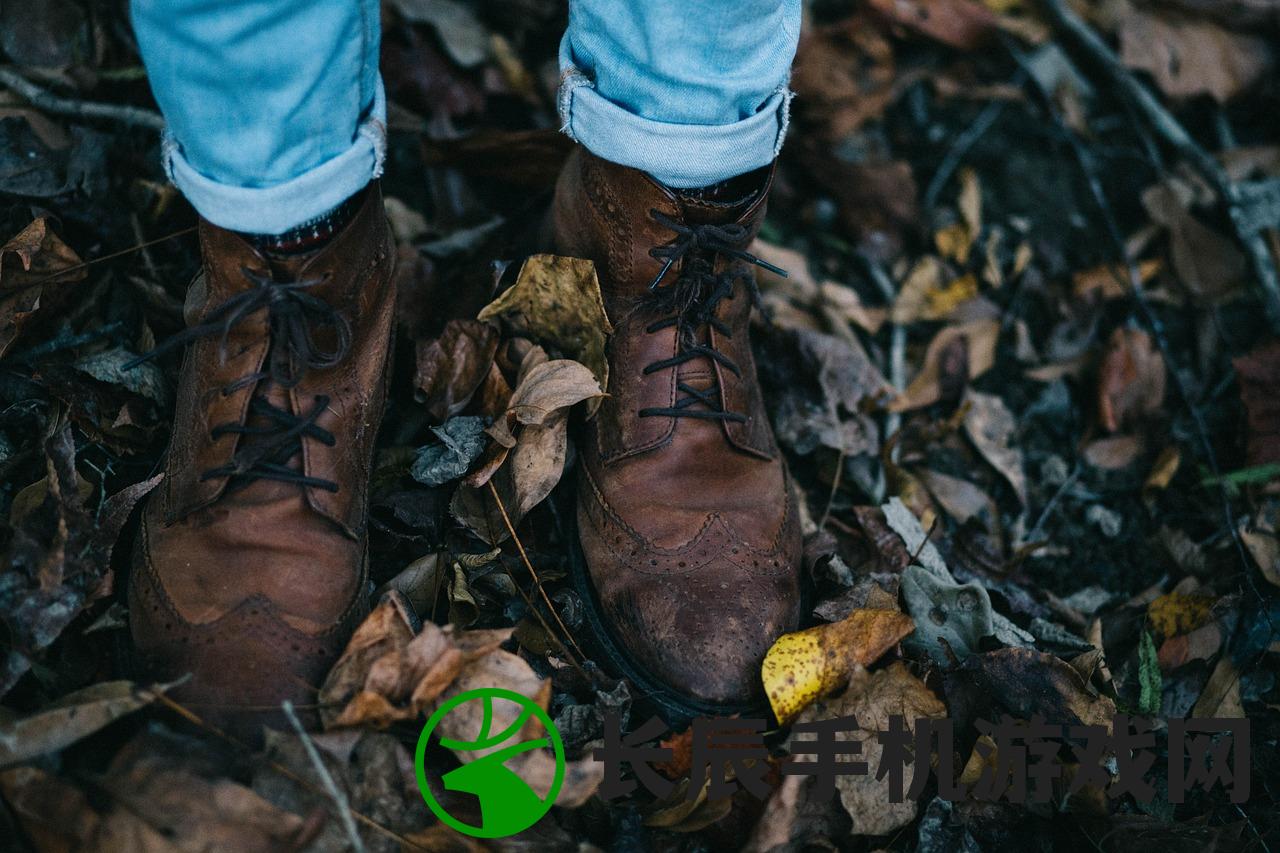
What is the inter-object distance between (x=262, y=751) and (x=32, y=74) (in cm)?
143

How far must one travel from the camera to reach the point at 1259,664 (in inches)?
67.9

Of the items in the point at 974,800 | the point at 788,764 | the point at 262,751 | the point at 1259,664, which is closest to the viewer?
the point at 262,751

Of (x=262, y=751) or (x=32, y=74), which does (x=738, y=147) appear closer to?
(x=262, y=751)

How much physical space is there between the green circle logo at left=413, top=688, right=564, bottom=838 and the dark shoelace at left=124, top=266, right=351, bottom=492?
414mm

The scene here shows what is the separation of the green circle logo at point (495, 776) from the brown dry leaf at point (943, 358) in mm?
1131

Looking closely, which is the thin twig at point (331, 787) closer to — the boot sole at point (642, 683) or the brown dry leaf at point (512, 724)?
the brown dry leaf at point (512, 724)

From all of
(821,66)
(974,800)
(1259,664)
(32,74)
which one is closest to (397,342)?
(32,74)

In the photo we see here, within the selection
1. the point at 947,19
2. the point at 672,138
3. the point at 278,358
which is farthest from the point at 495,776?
the point at 947,19

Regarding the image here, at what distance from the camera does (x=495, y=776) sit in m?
1.25

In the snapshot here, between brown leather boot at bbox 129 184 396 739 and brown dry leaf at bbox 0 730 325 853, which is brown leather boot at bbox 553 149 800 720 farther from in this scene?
brown dry leaf at bbox 0 730 325 853

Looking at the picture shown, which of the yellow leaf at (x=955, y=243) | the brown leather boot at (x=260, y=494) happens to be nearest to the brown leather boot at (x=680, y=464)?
the brown leather boot at (x=260, y=494)

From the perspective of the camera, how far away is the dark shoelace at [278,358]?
4.37 feet

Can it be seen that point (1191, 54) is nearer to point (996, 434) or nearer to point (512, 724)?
point (996, 434)

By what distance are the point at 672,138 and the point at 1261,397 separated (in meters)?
1.53
